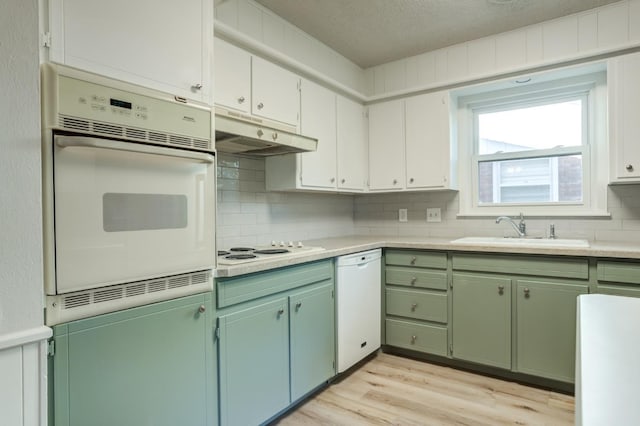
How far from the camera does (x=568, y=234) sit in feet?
9.39

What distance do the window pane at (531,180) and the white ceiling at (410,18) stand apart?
105 cm

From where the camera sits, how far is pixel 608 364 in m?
0.69

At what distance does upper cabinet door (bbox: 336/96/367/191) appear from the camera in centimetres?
314

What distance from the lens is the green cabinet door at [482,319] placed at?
8.37 feet

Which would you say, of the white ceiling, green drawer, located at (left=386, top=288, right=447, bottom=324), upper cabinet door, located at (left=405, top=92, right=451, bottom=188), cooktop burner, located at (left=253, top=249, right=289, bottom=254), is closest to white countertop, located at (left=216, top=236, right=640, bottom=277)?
cooktop burner, located at (left=253, top=249, right=289, bottom=254)

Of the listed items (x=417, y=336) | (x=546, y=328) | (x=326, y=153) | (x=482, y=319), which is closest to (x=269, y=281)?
(x=326, y=153)

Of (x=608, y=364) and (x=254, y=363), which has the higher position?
(x=608, y=364)

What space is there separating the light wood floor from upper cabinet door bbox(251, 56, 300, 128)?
181 centimetres

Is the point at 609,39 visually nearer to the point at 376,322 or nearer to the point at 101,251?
the point at 376,322

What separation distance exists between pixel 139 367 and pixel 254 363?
2.02 ft

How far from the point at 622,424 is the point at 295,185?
226 centimetres

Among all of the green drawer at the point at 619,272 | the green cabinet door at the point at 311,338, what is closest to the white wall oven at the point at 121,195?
the green cabinet door at the point at 311,338

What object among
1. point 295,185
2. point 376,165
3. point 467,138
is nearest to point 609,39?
point 467,138

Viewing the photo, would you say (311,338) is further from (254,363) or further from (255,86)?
(255,86)
